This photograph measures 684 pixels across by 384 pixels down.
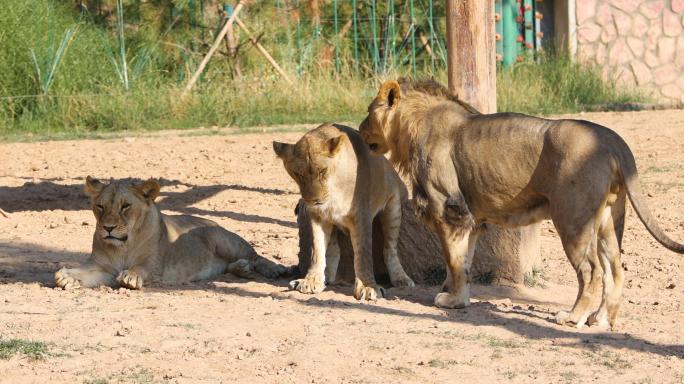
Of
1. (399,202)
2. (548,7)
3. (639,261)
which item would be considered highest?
(548,7)

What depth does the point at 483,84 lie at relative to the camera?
7625mm

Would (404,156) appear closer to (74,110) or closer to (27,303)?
(27,303)

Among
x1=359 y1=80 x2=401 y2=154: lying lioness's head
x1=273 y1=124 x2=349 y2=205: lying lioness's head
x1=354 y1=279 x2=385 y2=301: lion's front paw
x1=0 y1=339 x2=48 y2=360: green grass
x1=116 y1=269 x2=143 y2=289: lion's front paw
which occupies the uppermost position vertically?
x1=359 y1=80 x2=401 y2=154: lying lioness's head

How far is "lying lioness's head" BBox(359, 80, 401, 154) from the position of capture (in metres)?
6.84

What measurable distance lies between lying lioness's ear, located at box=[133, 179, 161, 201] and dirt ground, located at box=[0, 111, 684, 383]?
60 centimetres

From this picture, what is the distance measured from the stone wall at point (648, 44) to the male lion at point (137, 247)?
11.5 m

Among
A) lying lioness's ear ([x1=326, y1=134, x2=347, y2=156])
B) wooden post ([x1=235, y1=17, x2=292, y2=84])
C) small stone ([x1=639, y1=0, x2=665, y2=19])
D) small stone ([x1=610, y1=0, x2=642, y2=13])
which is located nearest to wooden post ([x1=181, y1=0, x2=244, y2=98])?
wooden post ([x1=235, y1=17, x2=292, y2=84])

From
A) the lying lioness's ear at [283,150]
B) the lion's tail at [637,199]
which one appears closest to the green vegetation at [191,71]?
the lying lioness's ear at [283,150]

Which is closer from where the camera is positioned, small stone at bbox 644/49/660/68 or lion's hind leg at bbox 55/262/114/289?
lion's hind leg at bbox 55/262/114/289

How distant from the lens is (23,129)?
15156mm

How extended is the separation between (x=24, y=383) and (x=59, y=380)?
152mm

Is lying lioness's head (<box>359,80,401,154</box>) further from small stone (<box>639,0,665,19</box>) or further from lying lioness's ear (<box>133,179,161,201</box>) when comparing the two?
small stone (<box>639,0,665,19</box>)

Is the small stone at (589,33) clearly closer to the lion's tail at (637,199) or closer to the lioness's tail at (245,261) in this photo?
the lioness's tail at (245,261)

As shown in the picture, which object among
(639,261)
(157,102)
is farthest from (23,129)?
(639,261)
